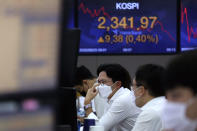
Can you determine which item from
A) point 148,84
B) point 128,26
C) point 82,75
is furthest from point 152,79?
point 128,26

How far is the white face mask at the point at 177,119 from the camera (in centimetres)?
109

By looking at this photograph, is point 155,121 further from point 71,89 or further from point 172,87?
point 172,87

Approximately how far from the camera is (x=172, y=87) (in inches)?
42.8

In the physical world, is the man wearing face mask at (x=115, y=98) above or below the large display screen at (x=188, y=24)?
below

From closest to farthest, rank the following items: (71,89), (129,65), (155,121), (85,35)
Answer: (71,89) → (155,121) → (85,35) → (129,65)

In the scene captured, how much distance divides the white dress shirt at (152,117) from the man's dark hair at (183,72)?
1.25 meters

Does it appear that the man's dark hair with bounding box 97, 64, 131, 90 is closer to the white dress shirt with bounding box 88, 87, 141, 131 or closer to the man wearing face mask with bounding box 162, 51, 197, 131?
the white dress shirt with bounding box 88, 87, 141, 131

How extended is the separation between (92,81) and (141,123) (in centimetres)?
208

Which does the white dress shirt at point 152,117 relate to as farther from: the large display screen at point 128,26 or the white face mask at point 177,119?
the large display screen at point 128,26

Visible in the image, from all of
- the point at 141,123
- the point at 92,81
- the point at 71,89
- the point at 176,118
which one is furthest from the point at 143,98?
the point at 92,81

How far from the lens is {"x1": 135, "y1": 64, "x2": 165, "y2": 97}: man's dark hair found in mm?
2367

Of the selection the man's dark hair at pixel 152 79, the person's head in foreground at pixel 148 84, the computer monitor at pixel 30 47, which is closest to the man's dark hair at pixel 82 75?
the person's head in foreground at pixel 148 84

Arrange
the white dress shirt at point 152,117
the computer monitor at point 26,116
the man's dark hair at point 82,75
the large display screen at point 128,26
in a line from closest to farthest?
the computer monitor at point 26,116, the white dress shirt at point 152,117, the man's dark hair at point 82,75, the large display screen at point 128,26

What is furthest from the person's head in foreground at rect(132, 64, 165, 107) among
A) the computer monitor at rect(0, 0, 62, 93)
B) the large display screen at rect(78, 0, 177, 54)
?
the large display screen at rect(78, 0, 177, 54)
